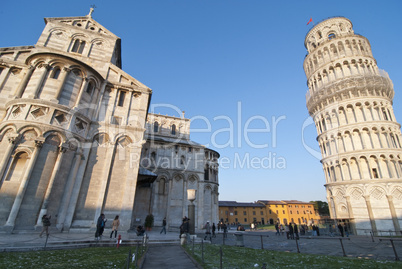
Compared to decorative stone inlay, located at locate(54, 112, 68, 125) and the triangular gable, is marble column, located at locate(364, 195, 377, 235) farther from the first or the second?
the triangular gable

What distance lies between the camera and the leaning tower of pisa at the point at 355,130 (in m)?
25.0

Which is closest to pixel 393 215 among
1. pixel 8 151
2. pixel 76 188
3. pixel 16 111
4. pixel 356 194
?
pixel 356 194

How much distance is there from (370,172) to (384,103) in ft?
36.3

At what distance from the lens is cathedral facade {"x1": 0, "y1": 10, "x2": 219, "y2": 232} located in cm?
1243

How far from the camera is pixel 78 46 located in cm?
1909

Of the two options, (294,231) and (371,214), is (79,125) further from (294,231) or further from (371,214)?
(371,214)

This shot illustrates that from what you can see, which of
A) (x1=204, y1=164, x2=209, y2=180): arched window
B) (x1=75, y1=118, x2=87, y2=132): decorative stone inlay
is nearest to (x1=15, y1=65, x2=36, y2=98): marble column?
(x1=75, y1=118, x2=87, y2=132): decorative stone inlay

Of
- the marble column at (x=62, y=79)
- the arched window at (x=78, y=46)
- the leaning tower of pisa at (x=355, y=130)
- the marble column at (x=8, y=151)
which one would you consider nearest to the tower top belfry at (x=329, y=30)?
the leaning tower of pisa at (x=355, y=130)

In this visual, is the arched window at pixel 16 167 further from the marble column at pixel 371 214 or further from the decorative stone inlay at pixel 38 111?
the marble column at pixel 371 214

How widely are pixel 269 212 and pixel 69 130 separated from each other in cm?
7561

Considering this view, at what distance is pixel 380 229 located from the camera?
23875 mm

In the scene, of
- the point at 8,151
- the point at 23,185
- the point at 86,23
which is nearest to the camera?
the point at 23,185

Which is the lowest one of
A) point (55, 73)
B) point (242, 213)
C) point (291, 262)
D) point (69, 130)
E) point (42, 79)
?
point (291, 262)

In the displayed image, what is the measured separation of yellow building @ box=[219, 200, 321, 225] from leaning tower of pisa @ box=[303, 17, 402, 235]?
154 ft
